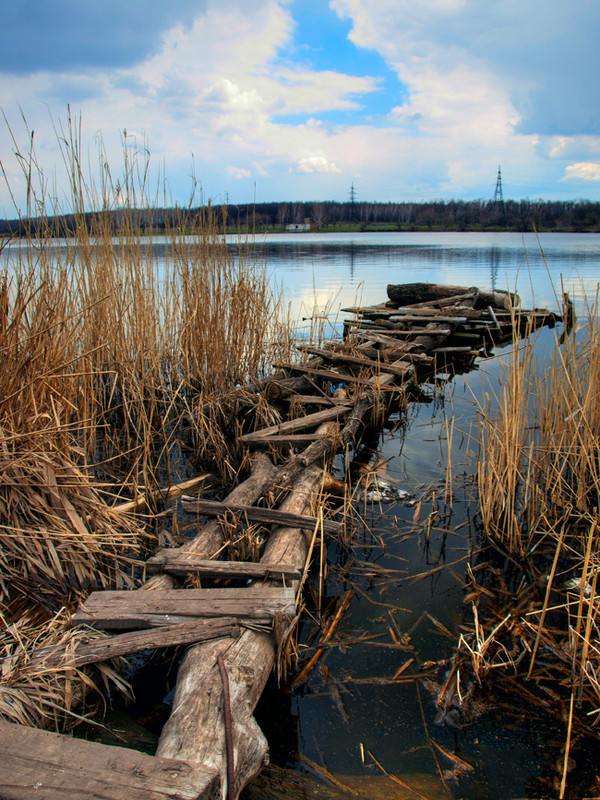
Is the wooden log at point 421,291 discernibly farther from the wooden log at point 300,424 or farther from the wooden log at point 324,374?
the wooden log at point 300,424

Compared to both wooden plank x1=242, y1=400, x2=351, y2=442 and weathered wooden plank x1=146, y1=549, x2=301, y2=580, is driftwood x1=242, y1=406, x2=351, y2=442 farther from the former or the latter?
weathered wooden plank x1=146, y1=549, x2=301, y2=580

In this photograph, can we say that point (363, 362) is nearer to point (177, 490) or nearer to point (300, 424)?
point (300, 424)

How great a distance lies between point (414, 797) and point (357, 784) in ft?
0.69

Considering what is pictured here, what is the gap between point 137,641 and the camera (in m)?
2.16

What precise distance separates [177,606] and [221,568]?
0.38 m

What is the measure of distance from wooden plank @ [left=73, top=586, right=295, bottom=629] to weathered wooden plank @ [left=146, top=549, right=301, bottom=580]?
163 mm

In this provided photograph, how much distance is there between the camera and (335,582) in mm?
3172

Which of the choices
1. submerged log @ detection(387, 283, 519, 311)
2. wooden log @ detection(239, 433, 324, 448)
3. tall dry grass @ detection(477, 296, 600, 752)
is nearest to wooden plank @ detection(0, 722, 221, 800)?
tall dry grass @ detection(477, 296, 600, 752)

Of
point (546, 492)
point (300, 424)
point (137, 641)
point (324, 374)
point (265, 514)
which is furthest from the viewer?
point (324, 374)

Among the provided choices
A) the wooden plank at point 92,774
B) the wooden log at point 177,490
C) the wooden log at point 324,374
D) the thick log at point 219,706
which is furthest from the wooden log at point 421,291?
the wooden plank at point 92,774

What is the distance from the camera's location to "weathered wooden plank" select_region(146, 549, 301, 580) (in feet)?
8.55

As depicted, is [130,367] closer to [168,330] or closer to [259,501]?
[168,330]

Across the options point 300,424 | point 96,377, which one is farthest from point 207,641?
point 96,377

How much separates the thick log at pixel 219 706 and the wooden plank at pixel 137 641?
0.15 ft
